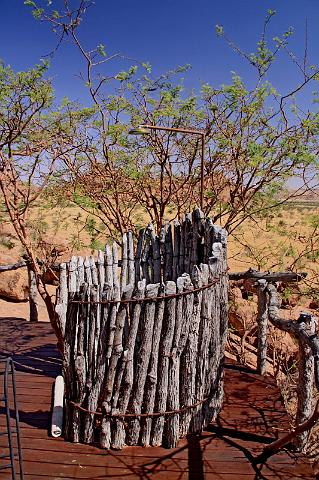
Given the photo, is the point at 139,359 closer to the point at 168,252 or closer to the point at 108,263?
the point at 108,263

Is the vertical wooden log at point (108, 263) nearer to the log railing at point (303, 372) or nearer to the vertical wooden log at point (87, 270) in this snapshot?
the vertical wooden log at point (87, 270)

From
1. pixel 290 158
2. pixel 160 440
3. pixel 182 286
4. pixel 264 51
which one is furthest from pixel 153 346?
pixel 264 51

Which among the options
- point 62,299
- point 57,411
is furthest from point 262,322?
point 57,411

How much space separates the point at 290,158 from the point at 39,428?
210 inches

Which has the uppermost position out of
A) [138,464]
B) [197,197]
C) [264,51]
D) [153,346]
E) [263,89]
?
[264,51]

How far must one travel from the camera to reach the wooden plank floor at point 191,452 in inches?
128

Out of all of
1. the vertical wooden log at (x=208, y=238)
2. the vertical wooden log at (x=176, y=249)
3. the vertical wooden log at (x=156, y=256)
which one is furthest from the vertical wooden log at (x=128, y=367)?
the vertical wooden log at (x=156, y=256)

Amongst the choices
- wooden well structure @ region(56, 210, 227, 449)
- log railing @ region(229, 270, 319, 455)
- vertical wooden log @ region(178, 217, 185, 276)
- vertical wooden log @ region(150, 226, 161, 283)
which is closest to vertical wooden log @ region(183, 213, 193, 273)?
vertical wooden log @ region(178, 217, 185, 276)

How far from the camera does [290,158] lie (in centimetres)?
709

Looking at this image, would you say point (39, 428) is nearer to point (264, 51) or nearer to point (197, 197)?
point (197, 197)

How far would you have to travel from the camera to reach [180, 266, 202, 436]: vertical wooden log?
3.61m

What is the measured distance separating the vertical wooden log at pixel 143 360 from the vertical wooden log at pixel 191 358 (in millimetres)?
Result: 320

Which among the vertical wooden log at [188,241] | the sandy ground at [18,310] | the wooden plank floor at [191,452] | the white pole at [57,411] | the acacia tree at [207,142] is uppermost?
the acacia tree at [207,142]

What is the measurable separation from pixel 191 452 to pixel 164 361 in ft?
2.41
